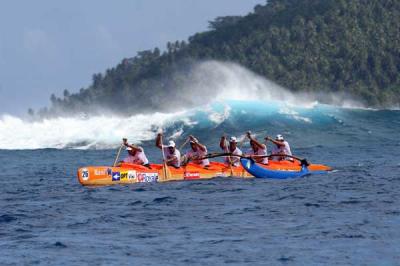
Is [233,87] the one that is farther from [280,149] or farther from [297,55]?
[280,149]

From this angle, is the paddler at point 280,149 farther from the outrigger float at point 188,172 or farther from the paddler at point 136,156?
the paddler at point 136,156

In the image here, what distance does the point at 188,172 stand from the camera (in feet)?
110

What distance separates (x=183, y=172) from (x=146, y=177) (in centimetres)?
127

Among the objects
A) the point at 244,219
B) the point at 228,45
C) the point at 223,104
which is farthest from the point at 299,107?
the point at 244,219

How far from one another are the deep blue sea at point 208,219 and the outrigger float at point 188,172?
541 mm

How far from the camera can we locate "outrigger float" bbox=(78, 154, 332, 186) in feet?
106

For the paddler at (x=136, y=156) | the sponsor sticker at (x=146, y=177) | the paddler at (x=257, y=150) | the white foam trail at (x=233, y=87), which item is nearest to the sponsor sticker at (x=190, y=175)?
the sponsor sticker at (x=146, y=177)

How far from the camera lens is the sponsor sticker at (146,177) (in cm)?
3288

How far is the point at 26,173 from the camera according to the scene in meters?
39.8

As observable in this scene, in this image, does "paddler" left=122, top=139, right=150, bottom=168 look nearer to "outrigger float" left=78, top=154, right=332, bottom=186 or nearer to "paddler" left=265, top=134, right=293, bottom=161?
"outrigger float" left=78, top=154, right=332, bottom=186

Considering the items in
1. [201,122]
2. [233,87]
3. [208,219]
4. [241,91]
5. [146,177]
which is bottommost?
[208,219]

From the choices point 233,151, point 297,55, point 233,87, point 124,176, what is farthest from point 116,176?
point 297,55

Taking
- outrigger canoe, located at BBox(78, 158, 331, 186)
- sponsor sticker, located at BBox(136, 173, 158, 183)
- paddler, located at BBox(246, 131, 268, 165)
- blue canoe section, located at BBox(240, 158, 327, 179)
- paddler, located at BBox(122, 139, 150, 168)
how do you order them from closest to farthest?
outrigger canoe, located at BBox(78, 158, 331, 186), sponsor sticker, located at BBox(136, 173, 158, 183), paddler, located at BBox(122, 139, 150, 168), blue canoe section, located at BBox(240, 158, 327, 179), paddler, located at BBox(246, 131, 268, 165)

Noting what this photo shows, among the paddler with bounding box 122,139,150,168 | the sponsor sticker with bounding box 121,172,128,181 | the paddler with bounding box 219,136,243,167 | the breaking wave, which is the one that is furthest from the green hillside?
the sponsor sticker with bounding box 121,172,128,181
